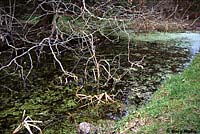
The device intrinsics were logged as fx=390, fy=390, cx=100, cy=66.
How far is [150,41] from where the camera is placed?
A: 15.5m

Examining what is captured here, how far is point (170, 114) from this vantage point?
5906 mm

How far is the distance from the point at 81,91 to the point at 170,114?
2.63 m

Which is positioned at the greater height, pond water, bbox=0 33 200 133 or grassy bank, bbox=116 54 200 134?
grassy bank, bbox=116 54 200 134

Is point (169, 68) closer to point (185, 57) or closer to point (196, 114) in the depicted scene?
point (185, 57)

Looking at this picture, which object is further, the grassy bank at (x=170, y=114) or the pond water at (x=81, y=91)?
the pond water at (x=81, y=91)

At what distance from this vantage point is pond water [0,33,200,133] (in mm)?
6602

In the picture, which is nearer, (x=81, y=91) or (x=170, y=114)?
(x=170, y=114)

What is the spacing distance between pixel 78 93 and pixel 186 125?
10.2ft

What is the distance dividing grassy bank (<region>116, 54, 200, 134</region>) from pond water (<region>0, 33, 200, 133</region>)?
53 centimetres

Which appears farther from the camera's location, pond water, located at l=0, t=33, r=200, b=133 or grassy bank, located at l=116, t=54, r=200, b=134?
pond water, located at l=0, t=33, r=200, b=133

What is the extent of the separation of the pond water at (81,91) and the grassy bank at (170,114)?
53 centimetres

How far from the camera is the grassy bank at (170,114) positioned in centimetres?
530

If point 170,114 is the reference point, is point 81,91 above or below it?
below

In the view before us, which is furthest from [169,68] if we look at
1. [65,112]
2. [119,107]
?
[65,112]
